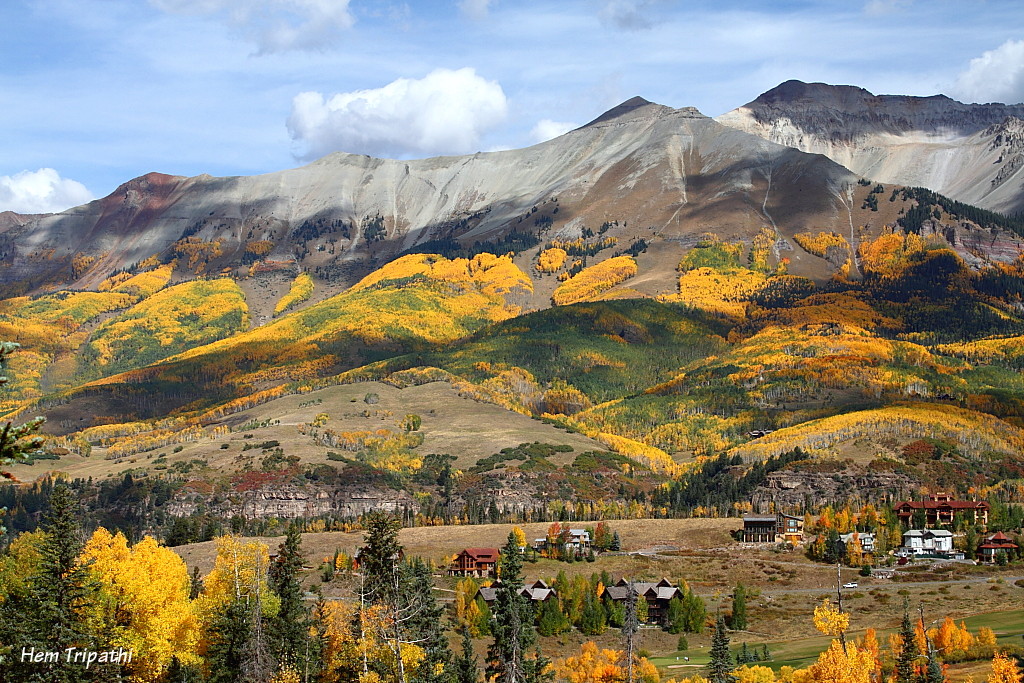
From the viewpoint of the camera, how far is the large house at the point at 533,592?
164 m

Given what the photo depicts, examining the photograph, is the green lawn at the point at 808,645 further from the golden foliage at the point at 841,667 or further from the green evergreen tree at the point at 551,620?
the golden foliage at the point at 841,667

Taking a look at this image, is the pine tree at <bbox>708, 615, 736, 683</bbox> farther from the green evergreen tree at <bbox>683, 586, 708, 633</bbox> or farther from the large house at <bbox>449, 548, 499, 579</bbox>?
the large house at <bbox>449, 548, 499, 579</bbox>

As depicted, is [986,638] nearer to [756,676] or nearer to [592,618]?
[756,676]

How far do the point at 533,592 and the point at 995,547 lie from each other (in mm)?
78882

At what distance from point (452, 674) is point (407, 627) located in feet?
39.7

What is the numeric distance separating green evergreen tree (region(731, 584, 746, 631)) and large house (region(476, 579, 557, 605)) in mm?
23874

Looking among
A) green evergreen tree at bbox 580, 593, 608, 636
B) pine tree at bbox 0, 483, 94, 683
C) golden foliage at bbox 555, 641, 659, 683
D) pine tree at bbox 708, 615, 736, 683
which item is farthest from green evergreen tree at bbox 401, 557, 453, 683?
green evergreen tree at bbox 580, 593, 608, 636

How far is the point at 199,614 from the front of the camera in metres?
97.4

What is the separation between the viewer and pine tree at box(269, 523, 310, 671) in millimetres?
92194

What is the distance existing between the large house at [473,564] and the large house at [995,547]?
78.0 meters

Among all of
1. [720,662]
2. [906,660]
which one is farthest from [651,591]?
[720,662]

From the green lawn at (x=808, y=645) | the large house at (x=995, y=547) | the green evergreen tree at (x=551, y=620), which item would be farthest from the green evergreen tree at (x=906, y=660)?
the large house at (x=995, y=547)

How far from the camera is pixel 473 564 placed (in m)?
197

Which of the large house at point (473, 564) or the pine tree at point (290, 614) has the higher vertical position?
the pine tree at point (290, 614)
